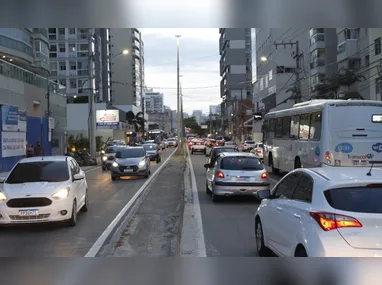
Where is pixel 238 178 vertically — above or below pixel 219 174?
below

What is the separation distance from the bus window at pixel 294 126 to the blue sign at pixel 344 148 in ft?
12.1

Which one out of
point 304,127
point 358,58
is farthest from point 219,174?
point 358,58

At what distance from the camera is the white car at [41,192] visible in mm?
10008

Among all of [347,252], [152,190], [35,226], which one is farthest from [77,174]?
[347,252]

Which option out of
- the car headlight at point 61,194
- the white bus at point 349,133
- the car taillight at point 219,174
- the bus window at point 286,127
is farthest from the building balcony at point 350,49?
the car headlight at point 61,194

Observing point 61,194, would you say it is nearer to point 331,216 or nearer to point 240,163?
point 240,163

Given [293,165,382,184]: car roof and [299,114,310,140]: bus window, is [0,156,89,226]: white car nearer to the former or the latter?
[293,165,382,184]: car roof

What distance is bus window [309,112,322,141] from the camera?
58.5 feet

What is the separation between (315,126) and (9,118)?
19359 mm

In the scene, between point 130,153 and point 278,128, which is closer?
point 130,153

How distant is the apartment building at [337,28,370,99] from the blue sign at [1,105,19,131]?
2887 cm

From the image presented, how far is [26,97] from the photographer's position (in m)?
38.4

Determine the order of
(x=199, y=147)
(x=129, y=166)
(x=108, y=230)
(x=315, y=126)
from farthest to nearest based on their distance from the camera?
Answer: (x=199, y=147) < (x=129, y=166) < (x=315, y=126) < (x=108, y=230)
